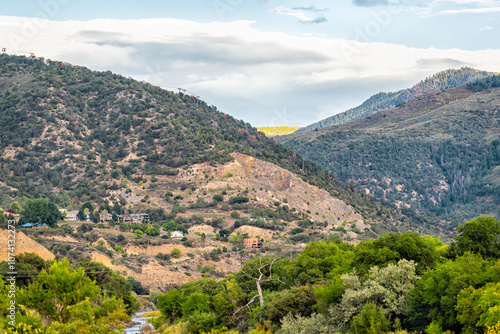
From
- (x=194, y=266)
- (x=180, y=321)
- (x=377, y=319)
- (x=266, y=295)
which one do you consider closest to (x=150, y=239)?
(x=194, y=266)

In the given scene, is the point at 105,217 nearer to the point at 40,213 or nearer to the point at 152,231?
the point at 152,231

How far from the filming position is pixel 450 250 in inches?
2530

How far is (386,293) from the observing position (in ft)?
187

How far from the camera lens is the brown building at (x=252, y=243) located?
15475cm

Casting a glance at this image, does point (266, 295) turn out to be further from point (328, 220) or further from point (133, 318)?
point (328, 220)

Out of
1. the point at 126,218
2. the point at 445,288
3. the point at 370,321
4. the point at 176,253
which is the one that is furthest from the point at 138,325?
the point at 126,218

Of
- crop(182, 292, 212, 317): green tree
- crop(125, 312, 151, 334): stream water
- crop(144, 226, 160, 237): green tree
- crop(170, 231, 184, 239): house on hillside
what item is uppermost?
crop(144, 226, 160, 237): green tree

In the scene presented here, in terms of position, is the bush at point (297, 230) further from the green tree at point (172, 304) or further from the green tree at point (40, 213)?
the green tree at point (172, 304)

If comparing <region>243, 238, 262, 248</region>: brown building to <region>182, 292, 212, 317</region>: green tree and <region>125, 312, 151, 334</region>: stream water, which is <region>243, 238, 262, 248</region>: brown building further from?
<region>182, 292, 212, 317</region>: green tree

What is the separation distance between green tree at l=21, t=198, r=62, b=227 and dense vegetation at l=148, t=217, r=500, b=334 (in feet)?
235

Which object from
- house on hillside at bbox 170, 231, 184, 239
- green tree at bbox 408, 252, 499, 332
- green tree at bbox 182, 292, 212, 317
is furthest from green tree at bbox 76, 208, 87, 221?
green tree at bbox 408, 252, 499, 332

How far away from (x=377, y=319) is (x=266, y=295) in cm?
2185

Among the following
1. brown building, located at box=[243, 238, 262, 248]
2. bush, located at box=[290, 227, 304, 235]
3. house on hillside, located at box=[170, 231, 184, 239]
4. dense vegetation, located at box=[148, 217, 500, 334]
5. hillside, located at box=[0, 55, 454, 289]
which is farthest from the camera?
bush, located at box=[290, 227, 304, 235]

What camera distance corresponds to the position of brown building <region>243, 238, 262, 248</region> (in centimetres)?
15475
